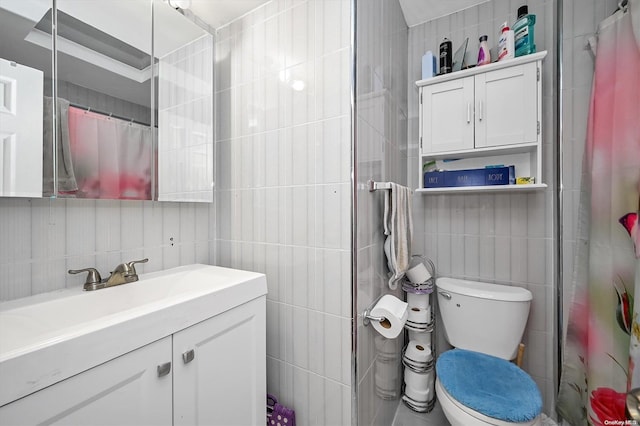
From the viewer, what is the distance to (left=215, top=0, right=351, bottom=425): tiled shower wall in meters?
1.00

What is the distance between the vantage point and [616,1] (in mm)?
1241

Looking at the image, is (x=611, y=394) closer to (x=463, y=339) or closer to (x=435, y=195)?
(x=463, y=339)

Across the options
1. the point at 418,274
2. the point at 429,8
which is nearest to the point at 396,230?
the point at 418,274

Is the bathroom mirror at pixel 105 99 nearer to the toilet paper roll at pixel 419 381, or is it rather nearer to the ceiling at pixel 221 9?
the ceiling at pixel 221 9

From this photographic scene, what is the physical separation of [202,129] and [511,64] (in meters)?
1.60

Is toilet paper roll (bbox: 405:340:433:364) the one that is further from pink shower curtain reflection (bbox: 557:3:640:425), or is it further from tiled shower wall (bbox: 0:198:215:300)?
tiled shower wall (bbox: 0:198:215:300)

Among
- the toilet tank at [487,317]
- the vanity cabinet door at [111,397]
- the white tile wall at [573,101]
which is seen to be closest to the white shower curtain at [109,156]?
the vanity cabinet door at [111,397]

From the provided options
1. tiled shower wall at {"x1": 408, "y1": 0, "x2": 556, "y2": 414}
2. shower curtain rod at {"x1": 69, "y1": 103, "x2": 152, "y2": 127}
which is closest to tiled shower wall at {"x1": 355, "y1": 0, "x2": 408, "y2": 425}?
tiled shower wall at {"x1": 408, "y1": 0, "x2": 556, "y2": 414}

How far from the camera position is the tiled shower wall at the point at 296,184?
1.00 metres

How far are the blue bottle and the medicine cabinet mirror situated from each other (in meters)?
1.60

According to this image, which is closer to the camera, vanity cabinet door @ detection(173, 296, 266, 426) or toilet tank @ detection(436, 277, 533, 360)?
vanity cabinet door @ detection(173, 296, 266, 426)

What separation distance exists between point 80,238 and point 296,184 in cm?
79

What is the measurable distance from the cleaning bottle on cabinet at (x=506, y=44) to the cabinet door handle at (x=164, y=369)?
1945 mm

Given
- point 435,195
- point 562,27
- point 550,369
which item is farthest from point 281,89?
point 550,369
